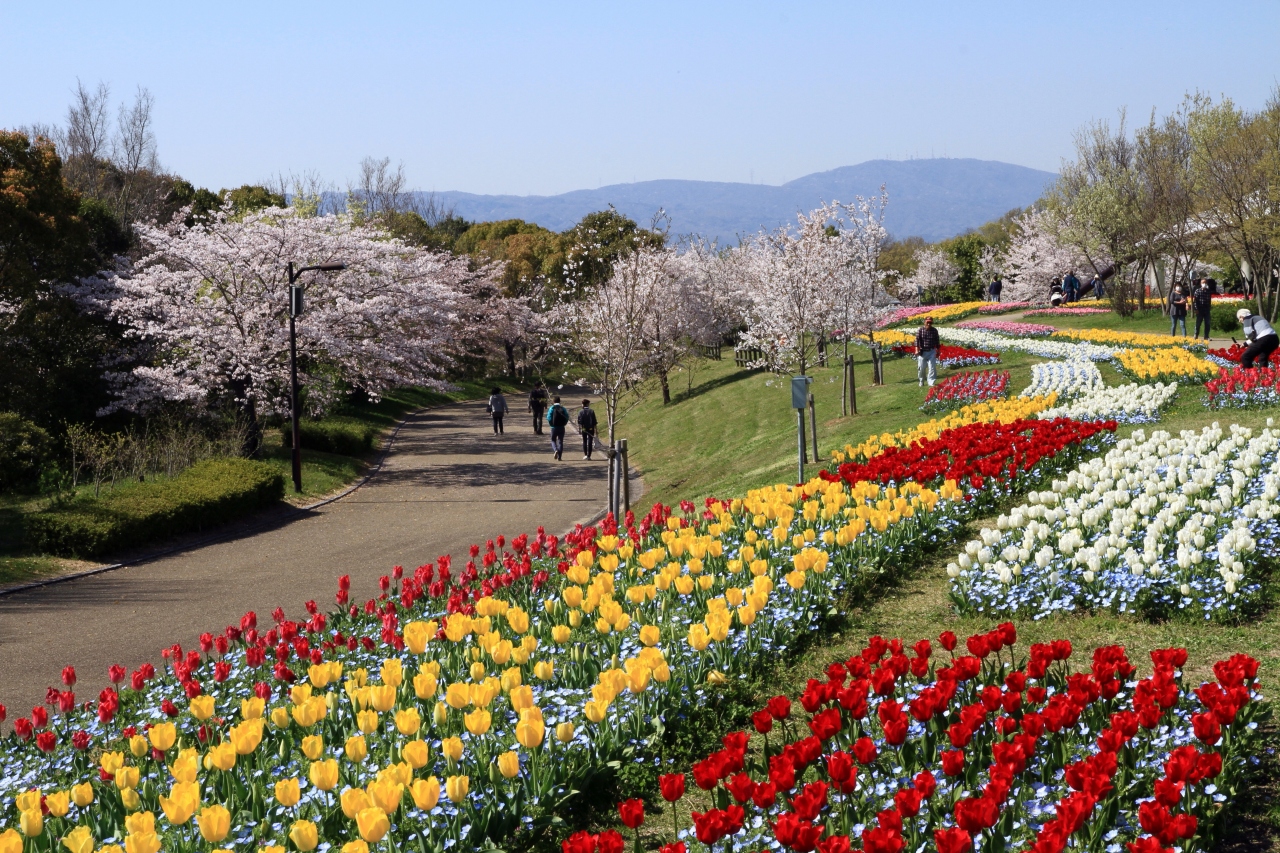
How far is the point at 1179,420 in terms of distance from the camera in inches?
581

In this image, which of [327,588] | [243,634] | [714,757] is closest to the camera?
[714,757]

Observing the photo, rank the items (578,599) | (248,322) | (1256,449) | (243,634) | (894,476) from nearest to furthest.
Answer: (578,599) → (243,634) → (1256,449) → (894,476) → (248,322)

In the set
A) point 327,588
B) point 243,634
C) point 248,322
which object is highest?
point 248,322

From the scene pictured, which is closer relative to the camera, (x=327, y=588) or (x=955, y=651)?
(x=955, y=651)

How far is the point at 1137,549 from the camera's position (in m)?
8.05

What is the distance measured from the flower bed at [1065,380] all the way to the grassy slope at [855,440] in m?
0.88

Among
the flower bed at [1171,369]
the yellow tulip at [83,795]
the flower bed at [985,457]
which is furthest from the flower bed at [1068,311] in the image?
the yellow tulip at [83,795]

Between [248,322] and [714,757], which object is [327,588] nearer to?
[714,757]

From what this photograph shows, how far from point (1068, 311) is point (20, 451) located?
136 feet

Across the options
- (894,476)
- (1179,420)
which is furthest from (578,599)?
(1179,420)

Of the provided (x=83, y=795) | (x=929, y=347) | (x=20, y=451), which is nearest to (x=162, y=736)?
(x=83, y=795)

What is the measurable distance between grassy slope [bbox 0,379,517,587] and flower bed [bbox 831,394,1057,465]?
37.2 ft

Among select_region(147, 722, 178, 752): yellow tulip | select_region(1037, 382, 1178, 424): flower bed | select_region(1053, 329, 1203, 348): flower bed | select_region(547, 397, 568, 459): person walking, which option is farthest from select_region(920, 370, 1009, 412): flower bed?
select_region(147, 722, 178, 752): yellow tulip

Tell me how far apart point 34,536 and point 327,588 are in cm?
564
